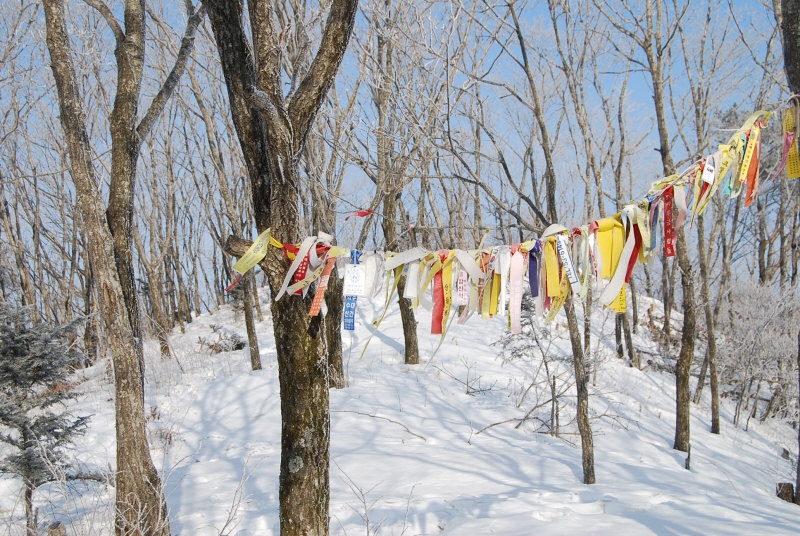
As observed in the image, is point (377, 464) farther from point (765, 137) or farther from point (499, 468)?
point (765, 137)

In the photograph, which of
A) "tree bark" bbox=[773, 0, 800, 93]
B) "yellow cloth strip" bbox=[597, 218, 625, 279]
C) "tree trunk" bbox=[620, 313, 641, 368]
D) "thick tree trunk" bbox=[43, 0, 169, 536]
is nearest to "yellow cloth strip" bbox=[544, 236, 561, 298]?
"yellow cloth strip" bbox=[597, 218, 625, 279]

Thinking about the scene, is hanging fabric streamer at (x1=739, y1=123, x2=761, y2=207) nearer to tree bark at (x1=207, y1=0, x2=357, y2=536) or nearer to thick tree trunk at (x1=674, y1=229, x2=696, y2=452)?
tree bark at (x1=207, y1=0, x2=357, y2=536)

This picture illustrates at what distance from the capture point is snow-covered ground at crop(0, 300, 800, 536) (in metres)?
3.48

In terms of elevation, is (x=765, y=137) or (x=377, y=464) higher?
(x=765, y=137)

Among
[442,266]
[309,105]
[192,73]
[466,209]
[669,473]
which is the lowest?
[669,473]

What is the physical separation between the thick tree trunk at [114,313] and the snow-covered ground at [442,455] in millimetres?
253

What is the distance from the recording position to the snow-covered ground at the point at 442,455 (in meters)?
3.48

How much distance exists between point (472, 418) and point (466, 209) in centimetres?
1084

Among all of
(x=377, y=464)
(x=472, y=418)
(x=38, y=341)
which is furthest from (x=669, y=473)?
(x=38, y=341)

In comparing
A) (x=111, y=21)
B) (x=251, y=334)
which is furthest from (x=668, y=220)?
(x=251, y=334)

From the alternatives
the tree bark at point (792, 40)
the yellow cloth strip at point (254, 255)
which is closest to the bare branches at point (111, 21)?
the yellow cloth strip at point (254, 255)

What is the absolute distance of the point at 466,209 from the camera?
669 inches

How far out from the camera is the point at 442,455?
17.3 feet

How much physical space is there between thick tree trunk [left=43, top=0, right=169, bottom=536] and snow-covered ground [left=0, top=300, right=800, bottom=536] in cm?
25
